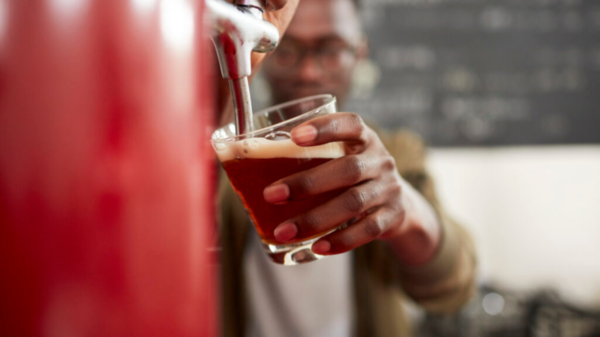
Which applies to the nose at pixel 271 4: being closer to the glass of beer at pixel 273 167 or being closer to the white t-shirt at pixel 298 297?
the glass of beer at pixel 273 167

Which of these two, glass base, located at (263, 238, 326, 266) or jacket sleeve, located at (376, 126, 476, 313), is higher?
glass base, located at (263, 238, 326, 266)

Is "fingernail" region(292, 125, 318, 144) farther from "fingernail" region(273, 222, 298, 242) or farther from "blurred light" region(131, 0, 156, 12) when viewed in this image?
"blurred light" region(131, 0, 156, 12)

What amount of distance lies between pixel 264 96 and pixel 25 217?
7.12ft

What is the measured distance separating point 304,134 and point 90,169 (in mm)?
238

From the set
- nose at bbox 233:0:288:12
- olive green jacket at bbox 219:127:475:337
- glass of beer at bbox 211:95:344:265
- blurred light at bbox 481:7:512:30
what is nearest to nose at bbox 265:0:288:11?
nose at bbox 233:0:288:12

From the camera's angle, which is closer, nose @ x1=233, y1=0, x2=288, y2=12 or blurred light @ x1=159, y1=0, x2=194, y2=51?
blurred light @ x1=159, y1=0, x2=194, y2=51

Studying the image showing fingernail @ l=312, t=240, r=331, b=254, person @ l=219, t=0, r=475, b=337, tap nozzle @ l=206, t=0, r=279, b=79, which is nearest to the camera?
tap nozzle @ l=206, t=0, r=279, b=79

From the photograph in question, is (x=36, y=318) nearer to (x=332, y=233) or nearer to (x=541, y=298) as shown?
(x=332, y=233)

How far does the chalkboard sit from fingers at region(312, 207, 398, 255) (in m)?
2.01

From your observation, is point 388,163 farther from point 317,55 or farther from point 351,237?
point 317,55

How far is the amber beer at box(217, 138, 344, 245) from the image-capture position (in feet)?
1.45

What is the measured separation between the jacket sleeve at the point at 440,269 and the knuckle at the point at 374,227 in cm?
57

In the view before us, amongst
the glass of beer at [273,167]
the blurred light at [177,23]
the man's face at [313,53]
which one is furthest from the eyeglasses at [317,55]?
the blurred light at [177,23]

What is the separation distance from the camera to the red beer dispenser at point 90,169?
0.65ft
